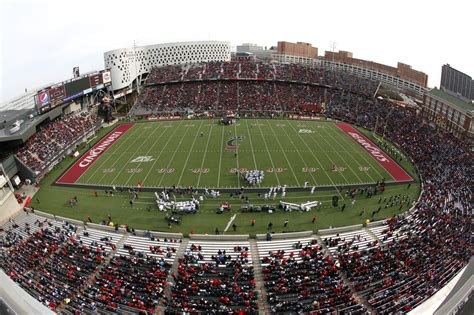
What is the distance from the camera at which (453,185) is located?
3005 cm

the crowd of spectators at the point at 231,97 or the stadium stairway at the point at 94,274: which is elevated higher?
the crowd of spectators at the point at 231,97

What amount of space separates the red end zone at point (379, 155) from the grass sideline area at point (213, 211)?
2143mm

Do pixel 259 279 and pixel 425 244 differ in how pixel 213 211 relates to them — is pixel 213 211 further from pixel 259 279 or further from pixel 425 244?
pixel 425 244

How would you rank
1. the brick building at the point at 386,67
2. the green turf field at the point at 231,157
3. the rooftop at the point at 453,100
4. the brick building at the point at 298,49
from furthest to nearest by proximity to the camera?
the brick building at the point at 298,49
the brick building at the point at 386,67
the rooftop at the point at 453,100
the green turf field at the point at 231,157

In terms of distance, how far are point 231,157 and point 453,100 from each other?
3730 centimetres

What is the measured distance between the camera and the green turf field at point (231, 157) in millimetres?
33375

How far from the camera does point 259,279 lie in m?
19.4

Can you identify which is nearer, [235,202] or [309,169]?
[235,202]

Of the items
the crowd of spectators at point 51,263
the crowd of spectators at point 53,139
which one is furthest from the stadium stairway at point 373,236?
the crowd of spectators at point 53,139

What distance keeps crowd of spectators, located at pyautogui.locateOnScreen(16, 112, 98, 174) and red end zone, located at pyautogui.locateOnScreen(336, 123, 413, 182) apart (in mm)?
39868

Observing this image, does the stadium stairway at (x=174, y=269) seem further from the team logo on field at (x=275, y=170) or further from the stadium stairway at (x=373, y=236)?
the team logo on field at (x=275, y=170)

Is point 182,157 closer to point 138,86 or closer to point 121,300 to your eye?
point 121,300

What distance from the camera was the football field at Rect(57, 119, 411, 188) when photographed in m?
33.4

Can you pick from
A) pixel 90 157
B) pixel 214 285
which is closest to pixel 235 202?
pixel 214 285
